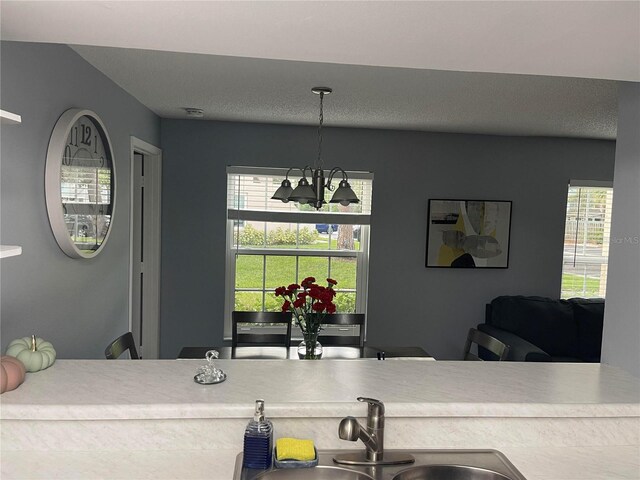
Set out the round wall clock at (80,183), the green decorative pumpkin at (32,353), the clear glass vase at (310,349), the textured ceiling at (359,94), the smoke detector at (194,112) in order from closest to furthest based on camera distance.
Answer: the green decorative pumpkin at (32,353), the round wall clock at (80,183), the textured ceiling at (359,94), the clear glass vase at (310,349), the smoke detector at (194,112)

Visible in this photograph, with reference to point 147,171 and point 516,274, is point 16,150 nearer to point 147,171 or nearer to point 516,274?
point 147,171

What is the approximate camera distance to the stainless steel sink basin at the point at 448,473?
153cm

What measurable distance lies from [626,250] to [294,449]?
149cm

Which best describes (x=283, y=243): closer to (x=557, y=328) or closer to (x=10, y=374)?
(x=557, y=328)

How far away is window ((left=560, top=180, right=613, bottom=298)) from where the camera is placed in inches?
207

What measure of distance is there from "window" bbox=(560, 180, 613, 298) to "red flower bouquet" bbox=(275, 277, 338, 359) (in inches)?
129

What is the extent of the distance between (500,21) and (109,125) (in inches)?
99.9

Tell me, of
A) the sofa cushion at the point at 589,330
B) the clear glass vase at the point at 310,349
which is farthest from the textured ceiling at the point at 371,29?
the sofa cushion at the point at 589,330

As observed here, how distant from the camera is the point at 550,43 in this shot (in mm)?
1466

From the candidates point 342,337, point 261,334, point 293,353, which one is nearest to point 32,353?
point 293,353

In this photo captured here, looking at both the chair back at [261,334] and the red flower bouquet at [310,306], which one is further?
the chair back at [261,334]

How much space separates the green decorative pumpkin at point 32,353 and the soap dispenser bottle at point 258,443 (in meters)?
0.77

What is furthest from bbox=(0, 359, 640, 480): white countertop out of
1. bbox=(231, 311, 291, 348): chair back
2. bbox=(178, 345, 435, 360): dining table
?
A: bbox=(231, 311, 291, 348): chair back

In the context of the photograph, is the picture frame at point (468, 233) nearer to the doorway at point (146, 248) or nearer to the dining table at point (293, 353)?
the dining table at point (293, 353)
